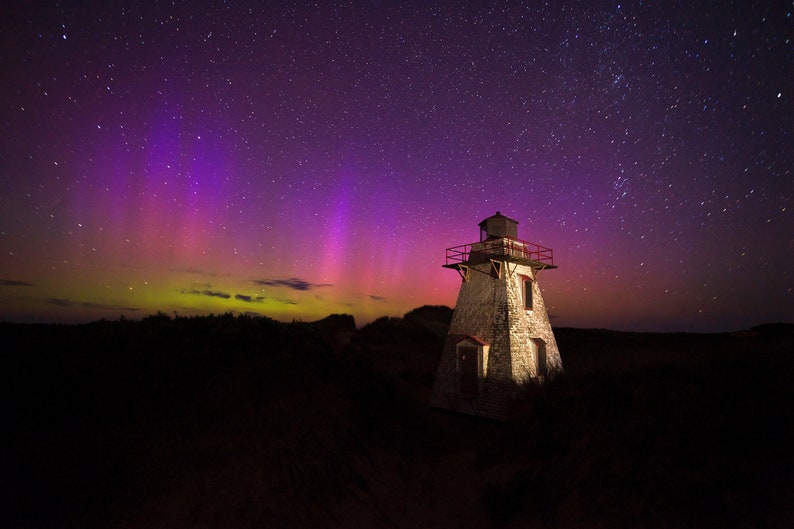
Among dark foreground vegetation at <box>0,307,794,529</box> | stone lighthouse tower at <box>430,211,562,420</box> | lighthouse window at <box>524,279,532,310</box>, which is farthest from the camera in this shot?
lighthouse window at <box>524,279,532,310</box>

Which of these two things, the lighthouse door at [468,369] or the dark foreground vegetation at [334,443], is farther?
the lighthouse door at [468,369]

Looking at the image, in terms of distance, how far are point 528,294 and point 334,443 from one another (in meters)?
12.8

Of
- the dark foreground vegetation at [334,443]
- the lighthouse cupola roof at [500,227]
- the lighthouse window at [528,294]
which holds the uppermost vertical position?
the lighthouse cupola roof at [500,227]

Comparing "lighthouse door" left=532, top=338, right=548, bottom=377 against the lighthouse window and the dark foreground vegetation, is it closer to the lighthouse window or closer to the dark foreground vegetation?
the lighthouse window

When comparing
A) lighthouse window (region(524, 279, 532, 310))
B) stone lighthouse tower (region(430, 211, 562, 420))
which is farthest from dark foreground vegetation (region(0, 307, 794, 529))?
lighthouse window (region(524, 279, 532, 310))

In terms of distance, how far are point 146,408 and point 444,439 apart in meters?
11.3

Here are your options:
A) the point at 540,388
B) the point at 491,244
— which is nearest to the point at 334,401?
the point at 540,388

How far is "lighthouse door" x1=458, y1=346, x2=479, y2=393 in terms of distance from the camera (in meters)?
16.5

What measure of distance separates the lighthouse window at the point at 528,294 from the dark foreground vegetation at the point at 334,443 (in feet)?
20.1

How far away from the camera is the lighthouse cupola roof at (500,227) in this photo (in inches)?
719

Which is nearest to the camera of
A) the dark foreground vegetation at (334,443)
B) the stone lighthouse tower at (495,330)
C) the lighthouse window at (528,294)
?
the dark foreground vegetation at (334,443)

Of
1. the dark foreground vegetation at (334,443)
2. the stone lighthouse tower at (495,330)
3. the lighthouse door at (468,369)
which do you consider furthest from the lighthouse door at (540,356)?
the dark foreground vegetation at (334,443)

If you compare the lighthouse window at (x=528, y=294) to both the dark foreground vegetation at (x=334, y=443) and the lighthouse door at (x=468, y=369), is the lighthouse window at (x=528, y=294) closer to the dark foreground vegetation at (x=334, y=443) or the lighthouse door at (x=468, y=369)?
the lighthouse door at (x=468, y=369)

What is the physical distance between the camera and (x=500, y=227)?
18359mm
